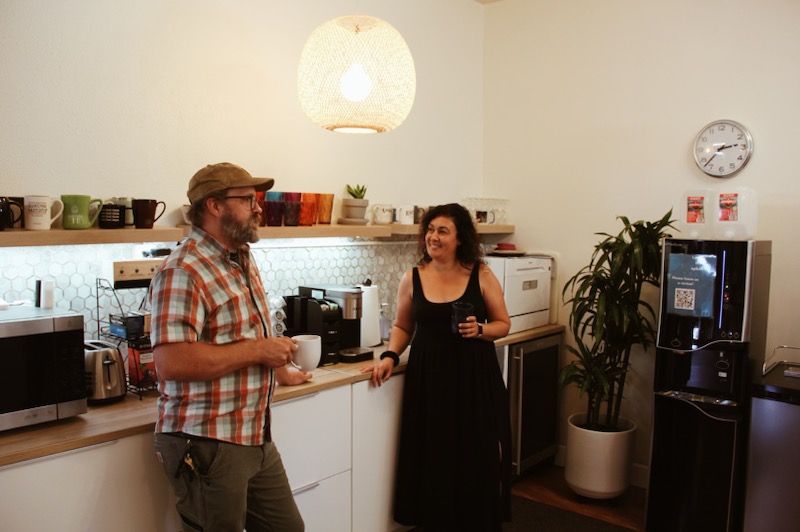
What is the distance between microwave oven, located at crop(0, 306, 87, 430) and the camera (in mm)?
1953

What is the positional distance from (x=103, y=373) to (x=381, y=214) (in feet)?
5.72

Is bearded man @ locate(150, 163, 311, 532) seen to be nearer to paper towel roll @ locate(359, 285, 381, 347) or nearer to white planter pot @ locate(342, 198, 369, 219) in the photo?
paper towel roll @ locate(359, 285, 381, 347)

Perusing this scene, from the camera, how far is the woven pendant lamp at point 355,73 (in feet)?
7.79

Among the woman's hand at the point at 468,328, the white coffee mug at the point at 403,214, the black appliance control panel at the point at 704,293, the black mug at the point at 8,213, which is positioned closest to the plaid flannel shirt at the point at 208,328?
the black mug at the point at 8,213

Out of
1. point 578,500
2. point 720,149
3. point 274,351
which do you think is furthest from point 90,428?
point 720,149

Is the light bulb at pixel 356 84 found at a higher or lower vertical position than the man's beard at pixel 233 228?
higher

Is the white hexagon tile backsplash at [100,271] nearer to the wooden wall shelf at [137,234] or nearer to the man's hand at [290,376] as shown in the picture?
the wooden wall shelf at [137,234]

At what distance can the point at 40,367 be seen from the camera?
202 cm

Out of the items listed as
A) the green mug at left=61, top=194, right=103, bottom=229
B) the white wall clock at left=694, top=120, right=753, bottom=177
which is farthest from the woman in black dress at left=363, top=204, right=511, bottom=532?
the white wall clock at left=694, top=120, right=753, bottom=177

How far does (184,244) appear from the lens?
6.53 ft

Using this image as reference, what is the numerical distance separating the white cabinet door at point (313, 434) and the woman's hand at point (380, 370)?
14 centimetres

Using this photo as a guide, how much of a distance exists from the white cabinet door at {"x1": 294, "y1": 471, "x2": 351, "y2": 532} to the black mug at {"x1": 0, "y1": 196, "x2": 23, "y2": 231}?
142 centimetres

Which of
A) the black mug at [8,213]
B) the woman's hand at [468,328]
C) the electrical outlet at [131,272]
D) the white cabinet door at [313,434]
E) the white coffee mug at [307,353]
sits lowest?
the white cabinet door at [313,434]

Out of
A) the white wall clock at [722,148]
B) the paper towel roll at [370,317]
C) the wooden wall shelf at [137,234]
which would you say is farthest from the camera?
the white wall clock at [722,148]
